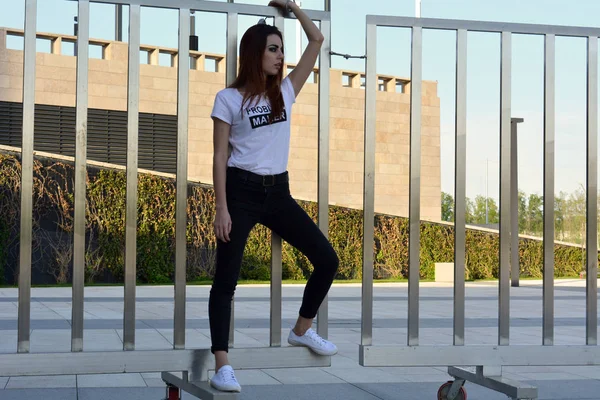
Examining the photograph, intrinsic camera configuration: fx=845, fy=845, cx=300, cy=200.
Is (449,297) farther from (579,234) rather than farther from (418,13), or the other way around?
(418,13)

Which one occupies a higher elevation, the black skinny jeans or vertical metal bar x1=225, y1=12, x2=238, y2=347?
vertical metal bar x1=225, y1=12, x2=238, y2=347

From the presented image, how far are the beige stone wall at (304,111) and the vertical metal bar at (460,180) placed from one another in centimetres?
1710

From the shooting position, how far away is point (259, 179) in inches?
146

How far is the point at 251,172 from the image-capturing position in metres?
3.71

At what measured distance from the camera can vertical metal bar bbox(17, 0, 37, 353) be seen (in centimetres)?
364

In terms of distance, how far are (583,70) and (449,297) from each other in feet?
30.9

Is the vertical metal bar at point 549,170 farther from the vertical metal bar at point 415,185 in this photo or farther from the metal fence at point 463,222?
the vertical metal bar at point 415,185

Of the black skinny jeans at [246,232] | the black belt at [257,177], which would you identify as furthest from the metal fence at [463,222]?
the black belt at [257,177]

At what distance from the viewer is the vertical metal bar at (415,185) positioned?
13.2 ft

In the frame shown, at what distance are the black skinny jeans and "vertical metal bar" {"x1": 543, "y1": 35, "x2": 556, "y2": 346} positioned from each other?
1.11 meters

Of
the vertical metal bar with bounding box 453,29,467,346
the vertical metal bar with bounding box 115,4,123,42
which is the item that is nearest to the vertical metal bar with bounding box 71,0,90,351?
the vertical metal bar with bounding box 453,29,467,346

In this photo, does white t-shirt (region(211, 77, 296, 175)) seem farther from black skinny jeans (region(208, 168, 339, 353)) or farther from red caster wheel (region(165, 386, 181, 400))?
red caster wheel (region(165, 386, 181, 400))

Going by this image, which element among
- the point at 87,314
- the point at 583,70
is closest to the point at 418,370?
the point at 583,70

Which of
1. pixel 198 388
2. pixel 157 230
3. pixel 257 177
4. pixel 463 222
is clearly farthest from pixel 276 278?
pixel 157 230
